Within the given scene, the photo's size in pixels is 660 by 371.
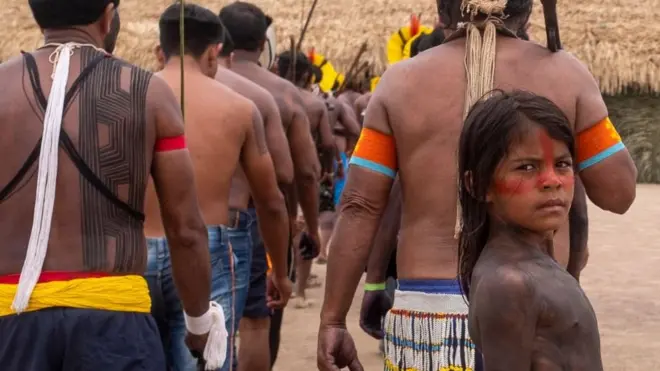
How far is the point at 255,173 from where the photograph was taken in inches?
208

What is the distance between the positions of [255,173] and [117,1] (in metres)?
1.56

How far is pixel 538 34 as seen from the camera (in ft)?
77.5

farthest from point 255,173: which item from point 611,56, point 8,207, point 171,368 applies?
point 611,56

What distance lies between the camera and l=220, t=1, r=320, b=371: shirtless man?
6.18 meters

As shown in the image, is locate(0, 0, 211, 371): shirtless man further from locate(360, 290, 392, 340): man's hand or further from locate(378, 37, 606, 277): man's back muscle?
locate(360, 290, 392, 340): man's hand

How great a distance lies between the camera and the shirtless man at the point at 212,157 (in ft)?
15.6

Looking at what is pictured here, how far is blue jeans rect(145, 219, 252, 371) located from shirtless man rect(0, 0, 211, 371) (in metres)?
1.06

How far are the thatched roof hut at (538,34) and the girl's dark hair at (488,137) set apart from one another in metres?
20.0

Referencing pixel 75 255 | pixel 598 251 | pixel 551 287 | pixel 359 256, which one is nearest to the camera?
pixel 551 287

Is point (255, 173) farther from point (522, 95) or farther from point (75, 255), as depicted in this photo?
point (522, 95)

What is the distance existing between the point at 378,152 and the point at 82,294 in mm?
870

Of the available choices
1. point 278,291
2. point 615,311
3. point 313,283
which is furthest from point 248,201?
point 313,283

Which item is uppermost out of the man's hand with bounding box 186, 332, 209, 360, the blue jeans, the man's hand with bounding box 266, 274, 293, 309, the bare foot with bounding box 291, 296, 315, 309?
the man's hand with bounding box 186, 332, 209, 360

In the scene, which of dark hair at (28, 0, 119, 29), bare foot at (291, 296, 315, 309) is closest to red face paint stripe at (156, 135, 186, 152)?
dark hair at (28, 0, 119, 29)
